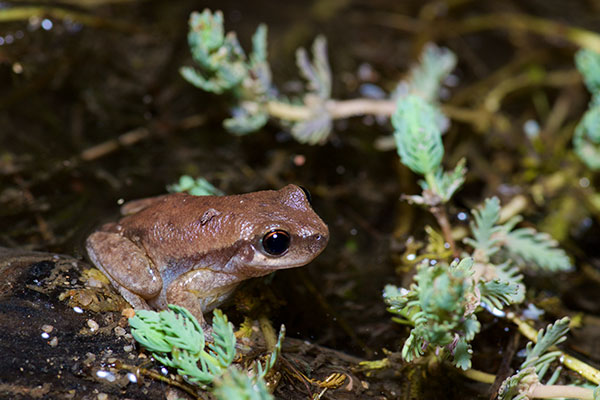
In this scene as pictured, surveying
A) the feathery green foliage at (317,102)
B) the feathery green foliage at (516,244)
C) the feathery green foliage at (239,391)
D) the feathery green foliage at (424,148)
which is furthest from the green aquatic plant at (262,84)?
the feathery green foliage at (239,391)

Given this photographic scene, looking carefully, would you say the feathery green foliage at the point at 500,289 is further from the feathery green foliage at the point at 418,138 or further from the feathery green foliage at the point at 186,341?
the feathery green foliage at the point at 186,341

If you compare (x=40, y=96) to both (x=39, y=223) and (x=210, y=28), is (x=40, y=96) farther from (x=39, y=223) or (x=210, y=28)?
(x=210, y=28)

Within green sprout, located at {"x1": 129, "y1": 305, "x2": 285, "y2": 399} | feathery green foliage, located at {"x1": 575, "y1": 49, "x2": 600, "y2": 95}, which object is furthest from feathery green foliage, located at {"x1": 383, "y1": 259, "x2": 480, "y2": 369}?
feathery green foliage, located at {"x1": 575, "y1": 49, "x2": 600, "y2": 95}

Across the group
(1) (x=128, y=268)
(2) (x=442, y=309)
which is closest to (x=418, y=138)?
(2) (x=442, y=309)

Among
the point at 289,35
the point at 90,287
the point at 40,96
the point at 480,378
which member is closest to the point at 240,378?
the point at 90,287

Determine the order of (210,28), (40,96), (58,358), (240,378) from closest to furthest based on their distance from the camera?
1. (240,378)
2. (58,358)
3. (210,28)
4. (40,96)

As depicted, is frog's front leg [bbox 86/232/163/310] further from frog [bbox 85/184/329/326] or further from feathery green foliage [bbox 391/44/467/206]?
feathery green foliage [bbox 391/44/467/206]
